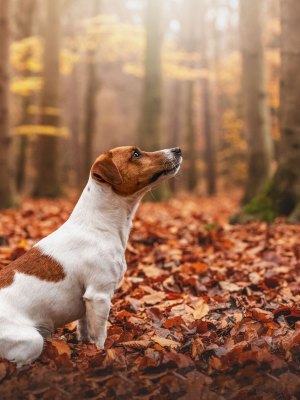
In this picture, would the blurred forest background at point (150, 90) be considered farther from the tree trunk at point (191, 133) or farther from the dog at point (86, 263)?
the dog at point (86, 263)

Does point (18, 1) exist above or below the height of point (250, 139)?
above

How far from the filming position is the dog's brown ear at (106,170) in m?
3.84

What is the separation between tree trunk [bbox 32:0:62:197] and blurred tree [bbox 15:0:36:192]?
13.1ft

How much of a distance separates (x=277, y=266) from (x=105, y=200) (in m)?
3.07

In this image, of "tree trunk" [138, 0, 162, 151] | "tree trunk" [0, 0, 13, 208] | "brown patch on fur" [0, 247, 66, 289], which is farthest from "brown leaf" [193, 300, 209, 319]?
"tree trunk" [138, 0, 162, 151]

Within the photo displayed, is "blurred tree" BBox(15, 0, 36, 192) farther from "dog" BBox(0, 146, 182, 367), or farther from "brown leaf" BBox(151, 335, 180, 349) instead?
Answer: "brown leaf" BBox(151, 335, 180, 349)

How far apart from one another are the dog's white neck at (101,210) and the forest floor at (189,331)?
0.85 m

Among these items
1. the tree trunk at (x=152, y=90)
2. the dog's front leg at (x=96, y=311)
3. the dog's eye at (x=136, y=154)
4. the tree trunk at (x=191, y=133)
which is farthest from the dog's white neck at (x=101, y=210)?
the tree trunk at (x=191, y=133)

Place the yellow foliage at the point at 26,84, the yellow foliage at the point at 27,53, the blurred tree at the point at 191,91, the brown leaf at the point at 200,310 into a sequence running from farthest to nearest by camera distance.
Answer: the blurred tree at the point at 191,91 < the yellow foliage at the point at 27,53 < the yellow foliage at the point at 26,84 < the brown leaf at the point at 200,310

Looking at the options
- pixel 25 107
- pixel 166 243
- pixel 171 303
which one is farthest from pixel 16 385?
pixel 25 107

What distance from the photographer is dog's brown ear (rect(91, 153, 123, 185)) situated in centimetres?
384

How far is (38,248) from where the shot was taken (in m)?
3.90

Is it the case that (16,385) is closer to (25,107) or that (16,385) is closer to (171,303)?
(171,303)

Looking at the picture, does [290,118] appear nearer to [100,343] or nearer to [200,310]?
[200,310]
